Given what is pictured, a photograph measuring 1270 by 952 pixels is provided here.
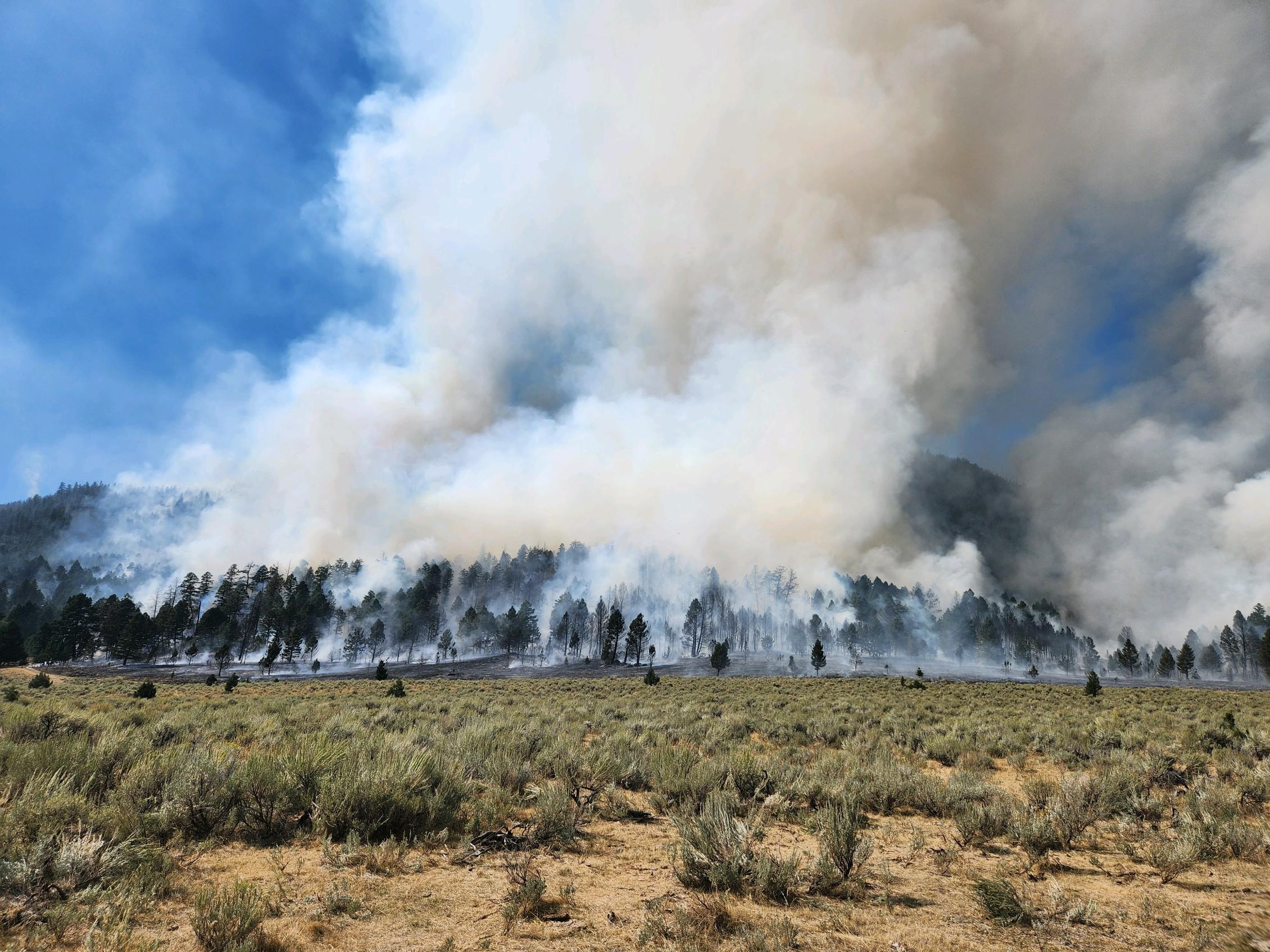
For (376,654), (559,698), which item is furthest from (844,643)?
(559,698)

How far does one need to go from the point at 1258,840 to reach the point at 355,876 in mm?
11497

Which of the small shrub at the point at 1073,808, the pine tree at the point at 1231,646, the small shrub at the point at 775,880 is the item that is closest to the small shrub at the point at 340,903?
the small shrub at the point at 775,880

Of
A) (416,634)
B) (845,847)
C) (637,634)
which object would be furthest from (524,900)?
(416,634)

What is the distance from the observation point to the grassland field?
4984 mm

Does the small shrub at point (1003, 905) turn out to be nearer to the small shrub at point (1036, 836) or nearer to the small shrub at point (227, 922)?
the small shrub at point (1036, 836)

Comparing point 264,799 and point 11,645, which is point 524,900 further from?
point 11,645

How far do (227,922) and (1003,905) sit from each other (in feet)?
22.7

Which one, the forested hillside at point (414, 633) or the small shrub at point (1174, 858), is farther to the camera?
the forested hillside at point (414, 633)

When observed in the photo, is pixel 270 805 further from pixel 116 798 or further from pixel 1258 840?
pixel 1258 840

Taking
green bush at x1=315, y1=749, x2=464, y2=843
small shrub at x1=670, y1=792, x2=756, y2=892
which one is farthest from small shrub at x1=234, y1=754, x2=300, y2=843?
small shrub at x1=670, y1=792, x2=756, y2=892

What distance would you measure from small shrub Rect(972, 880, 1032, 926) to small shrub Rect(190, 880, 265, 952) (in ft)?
21.5

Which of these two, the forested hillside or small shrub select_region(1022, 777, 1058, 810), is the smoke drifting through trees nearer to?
the forested hillside

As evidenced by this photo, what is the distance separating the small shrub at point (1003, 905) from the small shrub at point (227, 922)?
6.56 metres

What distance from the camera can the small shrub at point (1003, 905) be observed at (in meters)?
5.47
